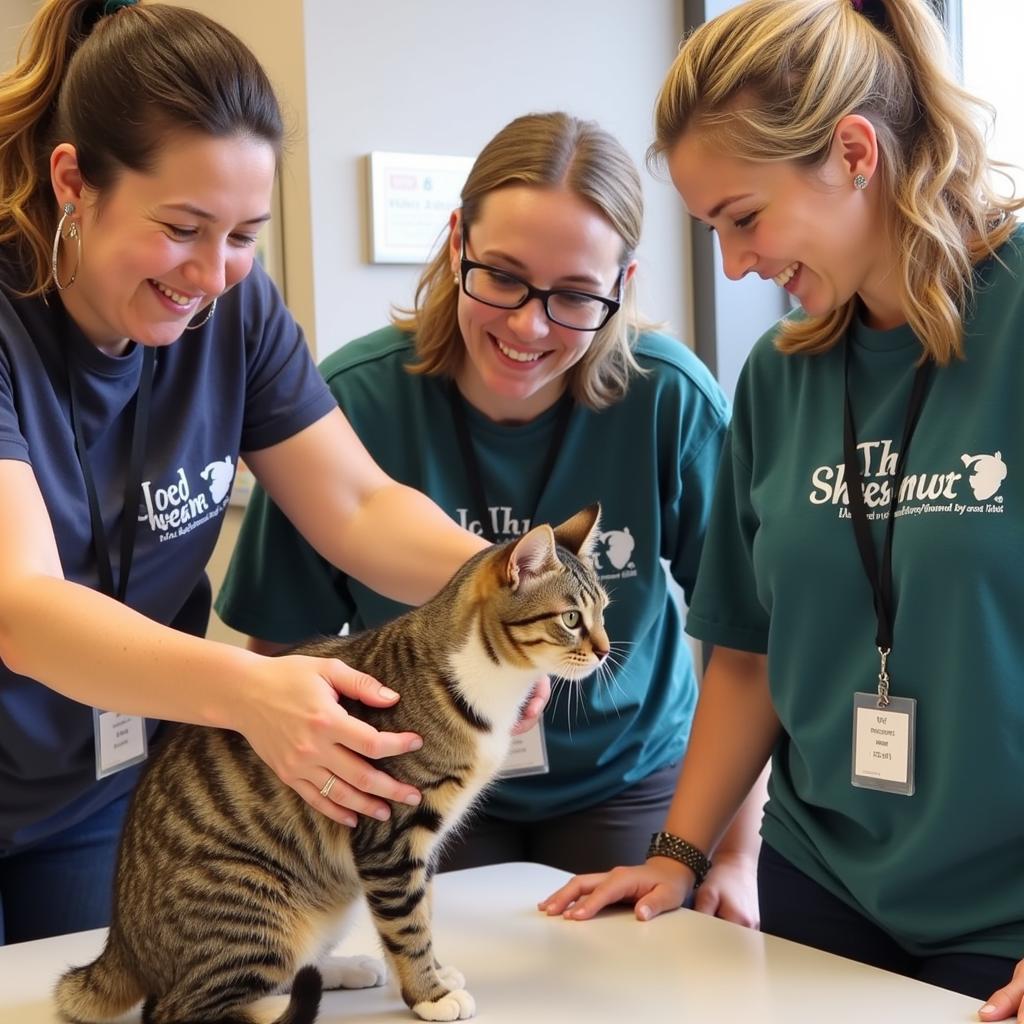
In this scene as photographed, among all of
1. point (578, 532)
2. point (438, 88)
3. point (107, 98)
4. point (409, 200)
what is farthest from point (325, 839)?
point (438, 88)

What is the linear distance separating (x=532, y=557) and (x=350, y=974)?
520 millimetres

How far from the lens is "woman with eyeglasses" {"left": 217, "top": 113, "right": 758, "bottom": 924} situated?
2053 millimetres

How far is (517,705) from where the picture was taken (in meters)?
1.46

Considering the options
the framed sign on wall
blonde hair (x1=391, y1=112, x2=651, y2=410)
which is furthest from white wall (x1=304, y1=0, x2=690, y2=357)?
blonde hair (x1=391, y1=112, x2=651, y2=410)

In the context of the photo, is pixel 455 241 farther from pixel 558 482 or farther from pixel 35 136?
pixel 35 136

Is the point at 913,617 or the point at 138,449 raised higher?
the point at 138,449

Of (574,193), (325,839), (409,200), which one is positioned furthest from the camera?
(409,200)

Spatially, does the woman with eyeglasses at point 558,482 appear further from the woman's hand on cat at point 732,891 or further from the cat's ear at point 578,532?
the cat's ear at point 578,532

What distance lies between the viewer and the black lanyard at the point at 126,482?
1.65 m

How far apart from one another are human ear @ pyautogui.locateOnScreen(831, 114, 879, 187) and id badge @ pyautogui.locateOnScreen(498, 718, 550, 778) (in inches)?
36.9

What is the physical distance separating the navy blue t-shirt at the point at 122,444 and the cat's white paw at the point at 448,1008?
66 centimetres

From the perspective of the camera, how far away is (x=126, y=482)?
1690 mm

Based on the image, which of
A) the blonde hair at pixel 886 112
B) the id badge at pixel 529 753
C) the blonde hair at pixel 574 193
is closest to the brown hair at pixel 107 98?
the blonde hair at pixel 574 193

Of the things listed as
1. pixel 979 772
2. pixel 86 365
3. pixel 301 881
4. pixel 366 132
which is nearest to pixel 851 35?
pixel 979 772
